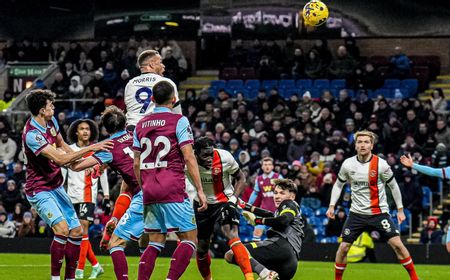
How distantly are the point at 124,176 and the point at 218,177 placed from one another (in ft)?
4.72

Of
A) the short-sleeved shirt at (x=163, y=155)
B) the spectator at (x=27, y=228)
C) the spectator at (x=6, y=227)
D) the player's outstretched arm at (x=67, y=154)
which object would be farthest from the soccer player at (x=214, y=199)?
the spectator at (x=6, y=227)

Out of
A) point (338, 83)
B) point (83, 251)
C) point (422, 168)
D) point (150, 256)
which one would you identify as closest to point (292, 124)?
point (338, 83)

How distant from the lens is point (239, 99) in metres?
25.7

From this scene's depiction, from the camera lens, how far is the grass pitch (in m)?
15.2

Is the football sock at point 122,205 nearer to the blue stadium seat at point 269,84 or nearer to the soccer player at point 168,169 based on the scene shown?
the soccer player at point 168,169

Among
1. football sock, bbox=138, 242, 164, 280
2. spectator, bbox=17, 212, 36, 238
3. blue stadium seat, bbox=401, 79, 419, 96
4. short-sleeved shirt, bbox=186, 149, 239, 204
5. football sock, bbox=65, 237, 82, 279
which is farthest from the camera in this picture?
blue stadium seat, bbox=401, 79, 419, 96

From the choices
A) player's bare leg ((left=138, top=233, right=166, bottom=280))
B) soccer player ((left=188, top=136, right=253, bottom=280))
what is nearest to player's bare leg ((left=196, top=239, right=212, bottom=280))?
soccer player ((left=188, top=136, right=253, bottom=280))

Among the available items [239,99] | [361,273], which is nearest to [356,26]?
[239,99]

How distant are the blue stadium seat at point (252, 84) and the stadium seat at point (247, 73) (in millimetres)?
444

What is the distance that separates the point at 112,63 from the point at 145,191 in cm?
1959

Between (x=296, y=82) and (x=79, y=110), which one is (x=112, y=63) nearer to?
(x=79, y=110)

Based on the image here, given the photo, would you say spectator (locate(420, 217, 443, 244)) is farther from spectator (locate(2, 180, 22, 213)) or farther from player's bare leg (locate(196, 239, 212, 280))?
spectator (locate(2, 180, 22, 213))

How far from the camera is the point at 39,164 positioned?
11.0 metres

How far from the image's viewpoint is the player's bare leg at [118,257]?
1067 cm
